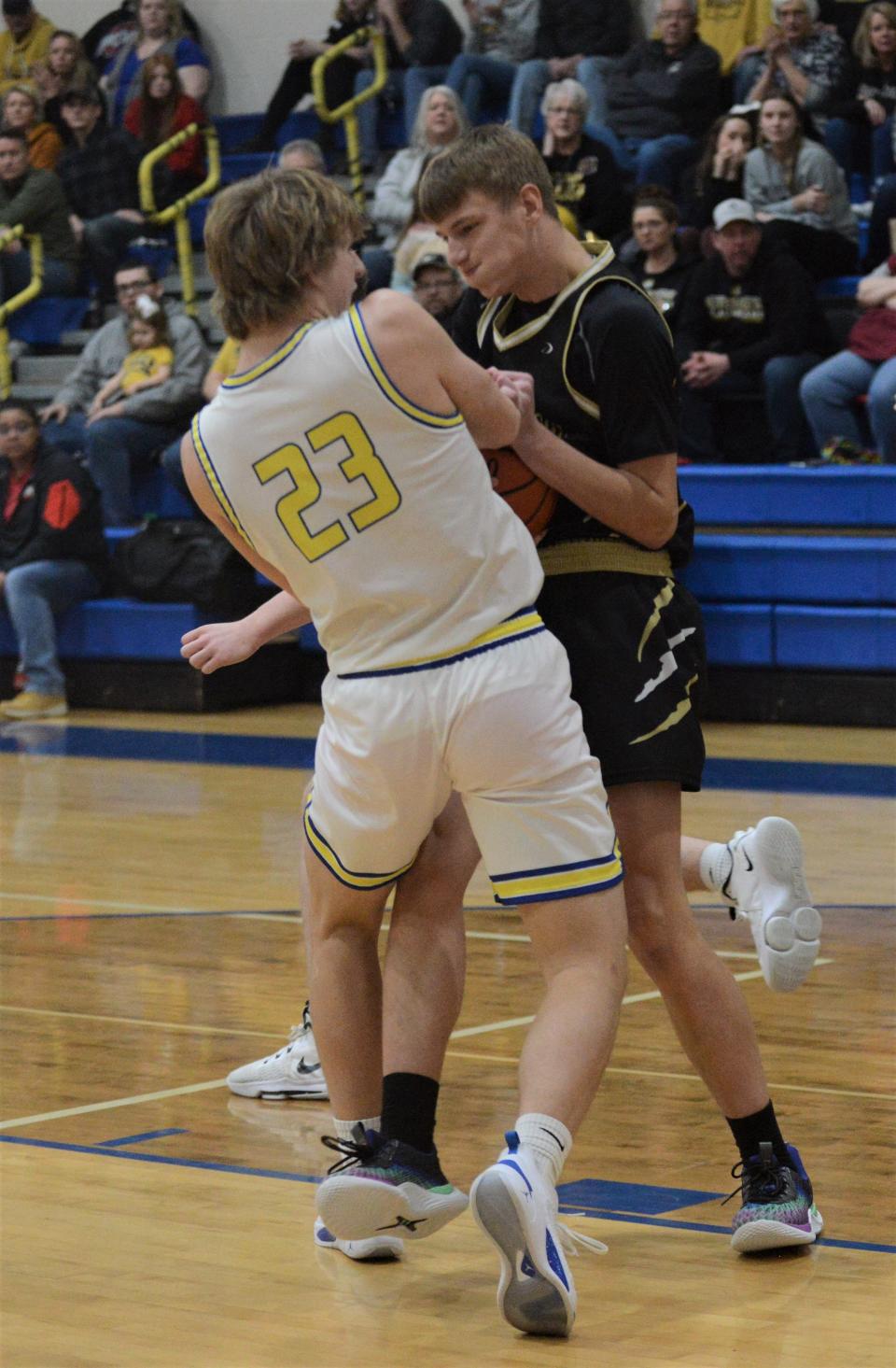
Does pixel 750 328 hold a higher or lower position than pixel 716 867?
lower

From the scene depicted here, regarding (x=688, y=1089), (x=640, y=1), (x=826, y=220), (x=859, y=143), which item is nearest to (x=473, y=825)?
(x=688, y=1089)

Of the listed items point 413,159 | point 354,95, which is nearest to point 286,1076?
point 413,159

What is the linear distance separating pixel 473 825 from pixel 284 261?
0.78m

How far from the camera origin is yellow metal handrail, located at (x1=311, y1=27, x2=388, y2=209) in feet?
44.3

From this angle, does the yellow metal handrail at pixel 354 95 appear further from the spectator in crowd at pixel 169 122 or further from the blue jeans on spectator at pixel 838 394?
the blue jeans on spectator at pixel 838 394

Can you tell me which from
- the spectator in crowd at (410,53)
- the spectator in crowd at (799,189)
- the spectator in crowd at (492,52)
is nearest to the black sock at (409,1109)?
the spectator in crowd at (799,189)

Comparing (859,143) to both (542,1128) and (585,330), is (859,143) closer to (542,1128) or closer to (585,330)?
(585,330)

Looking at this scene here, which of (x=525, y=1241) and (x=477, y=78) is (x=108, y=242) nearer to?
(x=477, y=78)

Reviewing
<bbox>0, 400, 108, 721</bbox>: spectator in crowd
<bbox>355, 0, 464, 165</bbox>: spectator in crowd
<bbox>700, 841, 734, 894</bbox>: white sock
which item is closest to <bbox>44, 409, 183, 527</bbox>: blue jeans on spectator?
<bbox>0, 400, 108, 721</bbox>: spectator in crowd

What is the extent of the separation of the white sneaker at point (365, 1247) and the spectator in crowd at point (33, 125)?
1210 cm

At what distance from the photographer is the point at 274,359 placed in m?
2.81

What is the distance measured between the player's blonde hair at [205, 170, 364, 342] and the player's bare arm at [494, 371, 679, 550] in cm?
30

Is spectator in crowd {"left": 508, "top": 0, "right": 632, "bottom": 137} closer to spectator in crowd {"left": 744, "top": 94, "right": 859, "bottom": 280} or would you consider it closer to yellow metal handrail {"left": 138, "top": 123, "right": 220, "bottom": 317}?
spectator in crowd {"left": 744, "top": 94, "right": 859, "bottom": 280}

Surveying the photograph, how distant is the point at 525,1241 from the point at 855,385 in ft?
26.5
